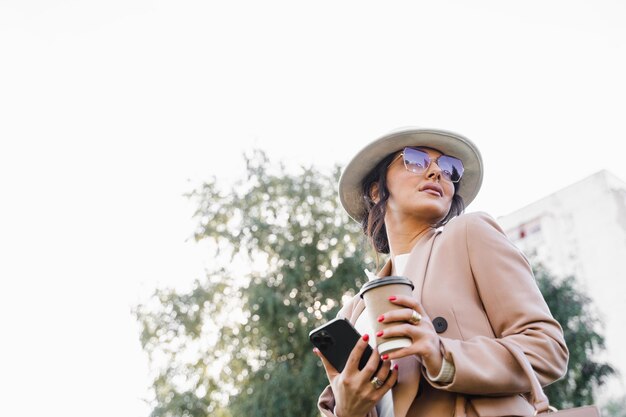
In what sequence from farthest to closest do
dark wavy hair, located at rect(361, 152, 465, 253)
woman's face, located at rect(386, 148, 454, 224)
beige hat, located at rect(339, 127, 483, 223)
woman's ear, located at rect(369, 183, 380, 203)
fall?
1. woman's ear, located at rect(369, 183, 380, 203)
2. dark wavy hair, located at rect(361, 152, 465, 253)
3. beige hat, located at rect(339, 127, 483, 223)
4. woman's face, located at rect(386, 148, 454, 224)

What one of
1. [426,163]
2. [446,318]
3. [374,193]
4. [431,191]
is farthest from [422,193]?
[446,318]

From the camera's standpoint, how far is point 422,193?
2361 millimetres

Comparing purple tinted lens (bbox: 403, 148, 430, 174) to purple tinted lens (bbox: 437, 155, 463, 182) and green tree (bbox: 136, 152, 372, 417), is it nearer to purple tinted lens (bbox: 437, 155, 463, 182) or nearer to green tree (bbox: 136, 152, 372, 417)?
purple tinted lens (bbox: 437, 155, 463, 182)

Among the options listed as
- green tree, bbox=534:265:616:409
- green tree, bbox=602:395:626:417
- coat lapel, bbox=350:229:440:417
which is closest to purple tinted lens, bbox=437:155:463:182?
coat lapel, bbox=350:229:440:417

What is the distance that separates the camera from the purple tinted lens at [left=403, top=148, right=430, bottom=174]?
242cm

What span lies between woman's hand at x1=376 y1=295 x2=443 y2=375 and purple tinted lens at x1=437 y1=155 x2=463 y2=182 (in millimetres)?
944

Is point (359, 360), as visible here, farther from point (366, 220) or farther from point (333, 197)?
point (333, 197)

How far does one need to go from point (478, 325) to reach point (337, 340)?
439 millimetres

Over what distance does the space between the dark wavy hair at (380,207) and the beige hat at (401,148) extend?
29 millimetres

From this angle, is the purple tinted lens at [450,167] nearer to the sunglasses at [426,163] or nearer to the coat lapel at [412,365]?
the sunglasses at [426,163]

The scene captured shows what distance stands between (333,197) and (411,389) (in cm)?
1363

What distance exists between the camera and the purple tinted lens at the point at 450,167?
2.43 m

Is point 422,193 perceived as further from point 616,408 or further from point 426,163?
point 616,408

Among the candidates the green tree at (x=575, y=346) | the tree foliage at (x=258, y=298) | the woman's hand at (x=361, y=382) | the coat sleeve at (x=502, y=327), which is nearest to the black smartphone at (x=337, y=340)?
the woman's hand at (x=361, y=382)
